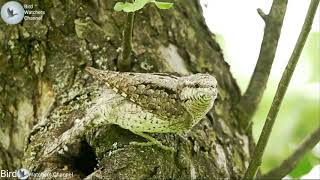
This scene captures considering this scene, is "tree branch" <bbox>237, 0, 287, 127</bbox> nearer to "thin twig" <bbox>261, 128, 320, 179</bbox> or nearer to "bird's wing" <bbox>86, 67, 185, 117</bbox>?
"thin twig" <bbox>261, 128, 320, 179</bbox>

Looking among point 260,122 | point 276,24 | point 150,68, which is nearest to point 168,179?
point 150,68

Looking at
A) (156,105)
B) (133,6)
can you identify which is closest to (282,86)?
(156,105)

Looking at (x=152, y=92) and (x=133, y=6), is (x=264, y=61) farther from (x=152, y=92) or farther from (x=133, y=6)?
(x=133, y=6)

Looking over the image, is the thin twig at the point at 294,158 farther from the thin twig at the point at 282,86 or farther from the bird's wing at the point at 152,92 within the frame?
the bird's wing at the point at 152,92

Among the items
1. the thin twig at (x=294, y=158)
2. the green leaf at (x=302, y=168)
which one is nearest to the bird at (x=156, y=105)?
the thin twig at (x=294, y=158)

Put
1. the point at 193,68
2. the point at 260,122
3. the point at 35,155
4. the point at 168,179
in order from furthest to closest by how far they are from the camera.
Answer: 1. the point at 260,122
2. the point at 193,68
3. the point at 35,155
4. the point at 168,179

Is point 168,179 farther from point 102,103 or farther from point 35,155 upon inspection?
point 35,155

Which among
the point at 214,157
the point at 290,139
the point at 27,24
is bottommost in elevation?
the point at 290,139
